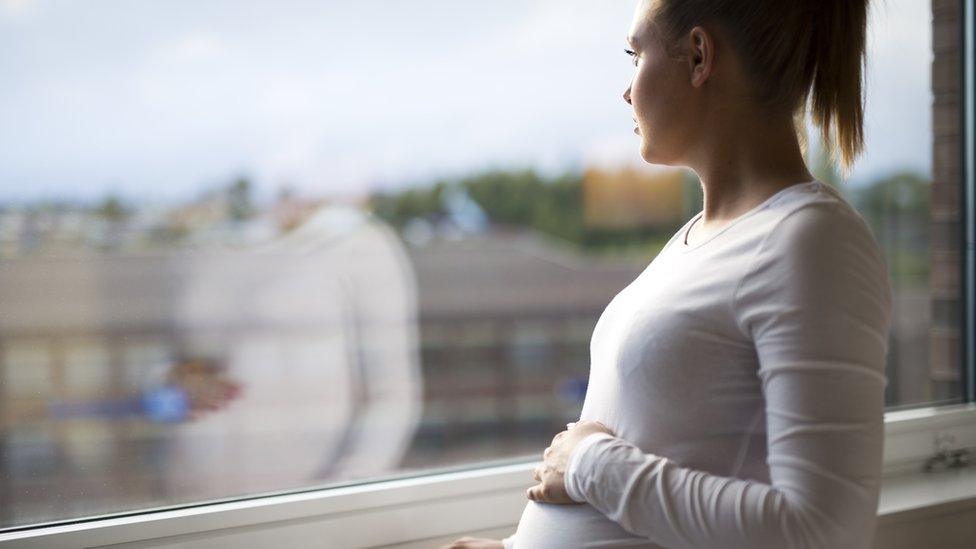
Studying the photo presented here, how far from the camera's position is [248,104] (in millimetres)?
1605

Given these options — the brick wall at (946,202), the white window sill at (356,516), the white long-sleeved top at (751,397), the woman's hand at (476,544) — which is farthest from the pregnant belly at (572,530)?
the brick wall at (946,202)

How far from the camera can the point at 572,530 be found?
94 centimetres

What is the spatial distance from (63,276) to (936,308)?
67.9 inches

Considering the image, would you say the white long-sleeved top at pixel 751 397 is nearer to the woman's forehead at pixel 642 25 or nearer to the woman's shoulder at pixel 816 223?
the woman's shoulder at pixel 816 223

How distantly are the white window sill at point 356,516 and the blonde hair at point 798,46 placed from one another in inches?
29.0

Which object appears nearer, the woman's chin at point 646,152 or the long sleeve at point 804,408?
the long sleeve at point 804,408

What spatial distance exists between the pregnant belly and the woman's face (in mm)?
408

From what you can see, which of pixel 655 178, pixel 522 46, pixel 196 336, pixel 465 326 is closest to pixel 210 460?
pixel 196 336

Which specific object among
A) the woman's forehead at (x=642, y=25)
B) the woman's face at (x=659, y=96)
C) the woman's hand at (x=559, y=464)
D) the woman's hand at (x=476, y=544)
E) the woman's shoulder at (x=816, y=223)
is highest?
the woman's forehead at (x=642, y=25)

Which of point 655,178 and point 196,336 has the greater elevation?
point 655,178

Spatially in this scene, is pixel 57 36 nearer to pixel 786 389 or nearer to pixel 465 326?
pixel 786 389

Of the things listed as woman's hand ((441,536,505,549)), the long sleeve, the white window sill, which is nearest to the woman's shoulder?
the long sleeve

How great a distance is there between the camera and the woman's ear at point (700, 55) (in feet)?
3.00

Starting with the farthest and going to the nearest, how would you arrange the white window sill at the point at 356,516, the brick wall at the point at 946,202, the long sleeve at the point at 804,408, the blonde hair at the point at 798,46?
the brick wall at the point at 946,202 < the white window sill at the point at 356,516 < the blonde hair at the point at 798,46 < the long sleeve at the point at 804,408
